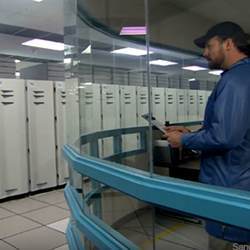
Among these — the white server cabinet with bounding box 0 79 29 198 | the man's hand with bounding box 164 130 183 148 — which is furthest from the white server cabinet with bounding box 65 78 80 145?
the white server cabinet with bounding box 0 79 29 198

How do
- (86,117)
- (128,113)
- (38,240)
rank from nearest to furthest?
(86,117), (38,240), (128,113)

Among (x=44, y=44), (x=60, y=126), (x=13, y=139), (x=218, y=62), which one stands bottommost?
(x=13, y=139)

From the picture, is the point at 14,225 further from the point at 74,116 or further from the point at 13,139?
the point at 74,116

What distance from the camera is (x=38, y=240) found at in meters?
3.44

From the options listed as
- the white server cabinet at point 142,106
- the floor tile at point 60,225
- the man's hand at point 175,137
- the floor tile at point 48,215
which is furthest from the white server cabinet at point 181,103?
the man's hand at point 175,137

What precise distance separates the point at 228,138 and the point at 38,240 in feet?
9.03

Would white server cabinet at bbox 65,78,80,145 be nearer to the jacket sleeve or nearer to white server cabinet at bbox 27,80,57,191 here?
the jacket sleeve

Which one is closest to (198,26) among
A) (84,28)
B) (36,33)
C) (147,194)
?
(84,28)

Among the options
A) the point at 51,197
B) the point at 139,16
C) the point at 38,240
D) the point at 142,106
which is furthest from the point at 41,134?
the point at 139,16

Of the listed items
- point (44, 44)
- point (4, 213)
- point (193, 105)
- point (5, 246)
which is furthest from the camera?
point (44, 44)

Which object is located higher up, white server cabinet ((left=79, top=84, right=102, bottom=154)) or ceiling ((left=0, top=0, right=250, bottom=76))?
ceiling ((left=0, top=0, right=250, bottom=76))

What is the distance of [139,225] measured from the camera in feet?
9.36

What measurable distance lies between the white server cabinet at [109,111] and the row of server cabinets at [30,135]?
1364mm

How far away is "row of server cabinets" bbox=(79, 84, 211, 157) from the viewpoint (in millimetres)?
2686
